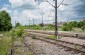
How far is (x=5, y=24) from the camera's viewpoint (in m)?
82.0

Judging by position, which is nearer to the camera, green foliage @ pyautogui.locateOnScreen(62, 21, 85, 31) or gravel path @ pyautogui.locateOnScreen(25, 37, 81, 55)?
gravel path @ pyautogui.locateOnScreen(25, 37, 81, 55)

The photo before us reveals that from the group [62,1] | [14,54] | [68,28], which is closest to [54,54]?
[14,54]

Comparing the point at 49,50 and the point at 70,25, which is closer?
the point at 49,50

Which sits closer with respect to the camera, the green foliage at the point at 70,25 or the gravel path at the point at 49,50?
the gravel path at the point at 49,50

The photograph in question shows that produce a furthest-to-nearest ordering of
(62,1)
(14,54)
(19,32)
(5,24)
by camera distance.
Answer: (5,24), (19,32), (62,1), (14,54)

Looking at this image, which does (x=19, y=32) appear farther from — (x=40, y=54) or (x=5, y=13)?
(x=5, y=13)

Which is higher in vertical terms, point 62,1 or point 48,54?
point 62,1

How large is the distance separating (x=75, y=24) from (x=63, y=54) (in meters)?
118

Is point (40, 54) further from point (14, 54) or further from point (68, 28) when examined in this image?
point (68, 28)

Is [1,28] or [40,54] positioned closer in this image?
[40,54]

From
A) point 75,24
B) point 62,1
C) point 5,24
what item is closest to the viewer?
point 62,1

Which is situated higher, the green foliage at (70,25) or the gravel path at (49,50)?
the gravel path at (49,50)

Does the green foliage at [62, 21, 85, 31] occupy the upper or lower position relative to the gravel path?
lower

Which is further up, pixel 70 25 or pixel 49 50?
pixel 49 50
